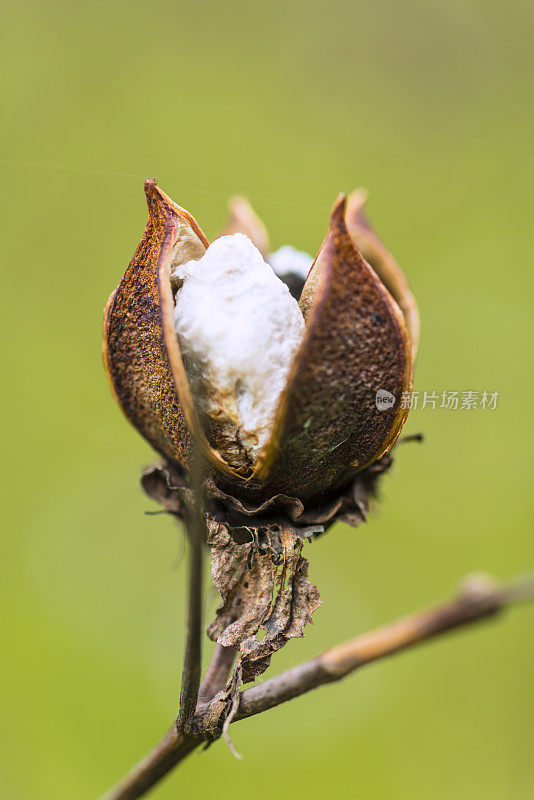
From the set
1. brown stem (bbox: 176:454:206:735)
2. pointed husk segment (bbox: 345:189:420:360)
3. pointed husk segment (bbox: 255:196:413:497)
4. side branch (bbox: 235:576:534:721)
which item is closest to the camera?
side branch (bbox: 235:576:534:721)

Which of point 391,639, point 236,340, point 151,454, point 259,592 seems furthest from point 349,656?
point 151,454

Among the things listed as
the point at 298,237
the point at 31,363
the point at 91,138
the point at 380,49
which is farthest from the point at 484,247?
the point at 31,363

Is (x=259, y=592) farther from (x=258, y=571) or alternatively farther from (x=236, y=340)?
(x=236, y=340)

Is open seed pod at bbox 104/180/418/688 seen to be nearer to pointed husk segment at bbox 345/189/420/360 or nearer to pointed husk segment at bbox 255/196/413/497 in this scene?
pointed husk segment at bbox 255/196/413/497

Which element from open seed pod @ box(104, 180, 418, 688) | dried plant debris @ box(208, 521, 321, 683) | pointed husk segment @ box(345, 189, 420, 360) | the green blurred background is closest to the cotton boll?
open seed pod @ box(104, 180, 418, 688)

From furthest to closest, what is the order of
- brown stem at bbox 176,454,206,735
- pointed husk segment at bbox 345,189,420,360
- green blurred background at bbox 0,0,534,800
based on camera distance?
1. green blurred background at bbox 0,0,534,800
2. pointed husk segment at bbox 345,189,420,360
3. brown stem at bbox 176,454,206,735

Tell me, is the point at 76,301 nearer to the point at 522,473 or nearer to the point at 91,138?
the point at 91,138
